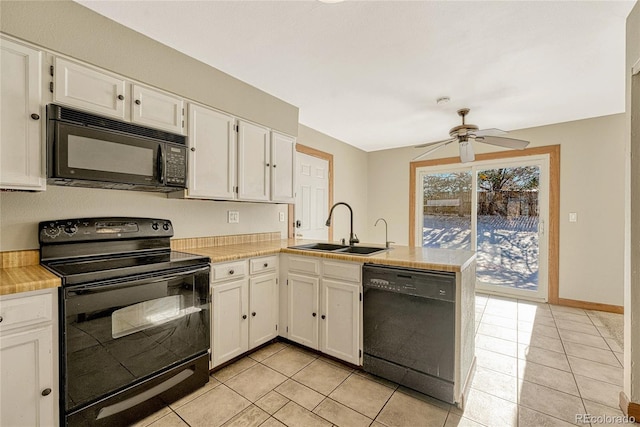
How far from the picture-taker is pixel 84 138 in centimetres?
167

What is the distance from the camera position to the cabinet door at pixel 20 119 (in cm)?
145

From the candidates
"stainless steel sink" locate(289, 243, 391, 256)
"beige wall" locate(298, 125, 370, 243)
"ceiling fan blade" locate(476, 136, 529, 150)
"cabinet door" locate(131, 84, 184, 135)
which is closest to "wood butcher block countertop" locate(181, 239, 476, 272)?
"stainless steel sink" locate(289, 243, 391, 256)

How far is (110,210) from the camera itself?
78.5 inches

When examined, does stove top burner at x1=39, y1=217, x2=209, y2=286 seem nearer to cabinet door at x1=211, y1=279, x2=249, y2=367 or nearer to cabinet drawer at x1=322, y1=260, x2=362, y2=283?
cabinet door at x1=211, y1=279, x2=249, y2=367

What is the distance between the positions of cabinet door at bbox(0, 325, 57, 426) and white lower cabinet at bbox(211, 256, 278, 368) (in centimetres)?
88

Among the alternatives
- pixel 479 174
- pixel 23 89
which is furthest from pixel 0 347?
pixel 479 174

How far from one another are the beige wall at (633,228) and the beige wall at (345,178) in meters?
3.06

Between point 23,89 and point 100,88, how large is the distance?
37cm

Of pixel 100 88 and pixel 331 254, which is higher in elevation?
pixel 100 88

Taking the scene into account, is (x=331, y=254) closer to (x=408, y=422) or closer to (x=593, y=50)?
(x=408, y=422)

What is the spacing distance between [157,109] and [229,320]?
1.63 m

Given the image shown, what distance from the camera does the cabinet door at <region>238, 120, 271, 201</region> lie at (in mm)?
2611

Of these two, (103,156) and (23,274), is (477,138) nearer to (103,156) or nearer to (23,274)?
(103,156)

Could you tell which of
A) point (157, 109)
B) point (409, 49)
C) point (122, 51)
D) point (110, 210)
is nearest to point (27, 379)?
point (110, 210)
